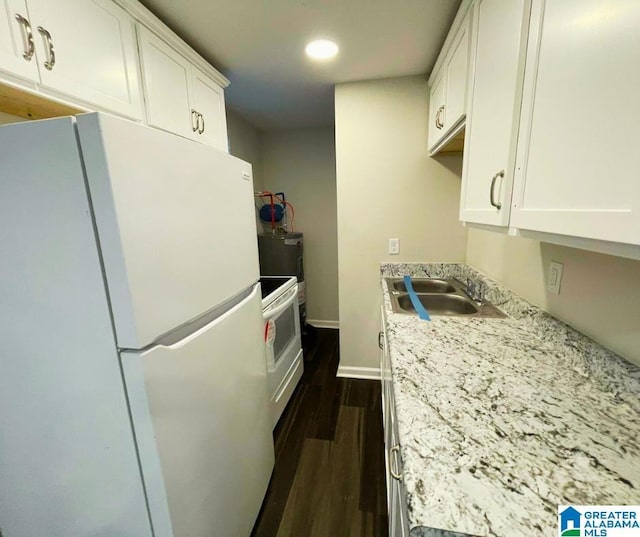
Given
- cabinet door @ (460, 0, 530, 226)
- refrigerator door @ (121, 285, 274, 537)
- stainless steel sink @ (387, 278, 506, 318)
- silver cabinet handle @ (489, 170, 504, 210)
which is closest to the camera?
refrigerator door @ (121, 285, 274, 537)

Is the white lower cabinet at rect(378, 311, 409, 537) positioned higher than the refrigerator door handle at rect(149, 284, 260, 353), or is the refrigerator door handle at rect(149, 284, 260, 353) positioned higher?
the refrigerator door handle at rect(149, 284, 260, 353)

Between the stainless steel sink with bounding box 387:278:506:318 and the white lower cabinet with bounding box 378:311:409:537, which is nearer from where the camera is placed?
the white lower cabinet with bounding box 378:311:409:537

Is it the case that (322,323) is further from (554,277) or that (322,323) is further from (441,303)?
(554,277)

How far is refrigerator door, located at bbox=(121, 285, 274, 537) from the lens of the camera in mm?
700

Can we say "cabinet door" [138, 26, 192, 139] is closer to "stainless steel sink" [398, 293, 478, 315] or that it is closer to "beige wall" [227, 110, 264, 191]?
"beige wall" [227, 110, 264, 191]

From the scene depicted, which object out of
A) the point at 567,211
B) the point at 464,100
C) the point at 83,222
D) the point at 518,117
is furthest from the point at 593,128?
the point at 83,222

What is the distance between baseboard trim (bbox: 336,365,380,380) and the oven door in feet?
1.44

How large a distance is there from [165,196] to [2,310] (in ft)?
1.67

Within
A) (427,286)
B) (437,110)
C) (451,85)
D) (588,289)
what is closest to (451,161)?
(437,110)

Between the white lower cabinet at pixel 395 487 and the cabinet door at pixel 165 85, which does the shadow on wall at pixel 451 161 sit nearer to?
the white lower cabinet at pixel 395 487

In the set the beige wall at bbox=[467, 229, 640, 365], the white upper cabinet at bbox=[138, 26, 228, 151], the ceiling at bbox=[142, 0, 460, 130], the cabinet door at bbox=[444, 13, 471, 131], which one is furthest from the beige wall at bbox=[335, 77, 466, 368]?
the white upper cabinet at bbox=[138, 26, 228, 151]

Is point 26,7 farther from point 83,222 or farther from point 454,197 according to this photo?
point 454,197

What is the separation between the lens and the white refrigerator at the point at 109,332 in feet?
1.99

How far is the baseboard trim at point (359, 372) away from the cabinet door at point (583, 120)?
6.29 feet
